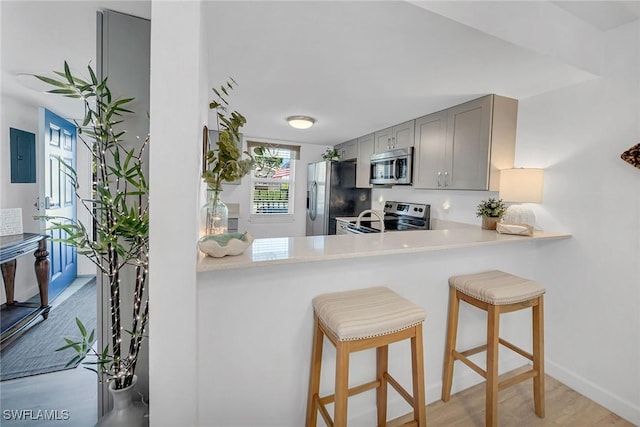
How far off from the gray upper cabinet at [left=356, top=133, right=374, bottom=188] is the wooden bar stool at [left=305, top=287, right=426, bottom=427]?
280 centimetres

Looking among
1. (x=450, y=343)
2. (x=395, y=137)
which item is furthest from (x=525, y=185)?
(x=395, y=137)

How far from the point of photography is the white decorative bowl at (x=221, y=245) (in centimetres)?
119

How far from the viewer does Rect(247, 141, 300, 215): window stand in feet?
16.7

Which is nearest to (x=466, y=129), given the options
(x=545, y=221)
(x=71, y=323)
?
(x=545, y=221)

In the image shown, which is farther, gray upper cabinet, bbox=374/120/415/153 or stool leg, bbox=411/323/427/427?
gray upper cabinet, bbox=374/120/415/153

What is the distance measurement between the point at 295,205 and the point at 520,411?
4196 mm

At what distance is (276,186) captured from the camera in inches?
207

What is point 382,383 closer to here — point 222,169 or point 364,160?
point 222,169

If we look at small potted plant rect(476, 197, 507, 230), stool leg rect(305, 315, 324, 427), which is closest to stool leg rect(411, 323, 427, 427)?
stool leg rect(305, 315, 324, 427)

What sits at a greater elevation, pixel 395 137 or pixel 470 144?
pixel 395 137

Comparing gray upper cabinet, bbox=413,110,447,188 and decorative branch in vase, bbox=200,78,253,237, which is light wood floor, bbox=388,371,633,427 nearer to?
decorative branch in vase, bbox=200,78,253,237

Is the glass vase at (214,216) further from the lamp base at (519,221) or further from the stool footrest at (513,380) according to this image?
the lamp base at (519,221)

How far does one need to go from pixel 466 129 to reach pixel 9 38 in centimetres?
349

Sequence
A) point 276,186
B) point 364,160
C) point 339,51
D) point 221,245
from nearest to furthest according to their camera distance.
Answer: point 221,245 < point 339,51 < point 364,160 < point 276,186
